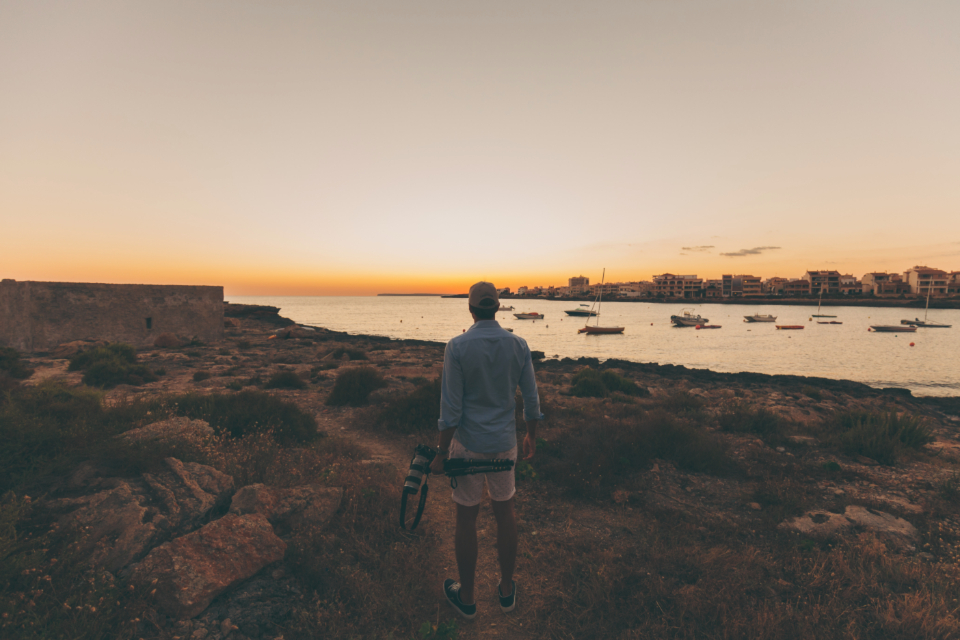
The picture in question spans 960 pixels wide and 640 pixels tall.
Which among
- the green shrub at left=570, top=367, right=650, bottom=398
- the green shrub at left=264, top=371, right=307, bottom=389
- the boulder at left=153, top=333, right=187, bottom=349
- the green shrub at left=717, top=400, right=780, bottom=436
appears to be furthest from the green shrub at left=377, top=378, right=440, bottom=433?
the boulder at left=153, top=333, right=187, bottom=349

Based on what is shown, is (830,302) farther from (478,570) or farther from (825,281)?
(478,570)

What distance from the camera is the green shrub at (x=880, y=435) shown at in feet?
23.5

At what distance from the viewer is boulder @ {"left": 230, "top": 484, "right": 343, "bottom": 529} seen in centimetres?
402

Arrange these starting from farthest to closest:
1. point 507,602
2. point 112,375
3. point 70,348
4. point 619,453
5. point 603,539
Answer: point 70,348
point 112,375
point 619,453
point 603,539
point 507,602

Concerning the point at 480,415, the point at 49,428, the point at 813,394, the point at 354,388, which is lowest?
the point at 813,394

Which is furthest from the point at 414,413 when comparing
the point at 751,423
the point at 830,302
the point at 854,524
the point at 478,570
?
the point at 830,302

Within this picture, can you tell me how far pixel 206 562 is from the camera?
127 inches

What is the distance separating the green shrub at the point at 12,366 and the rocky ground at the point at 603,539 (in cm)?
1159

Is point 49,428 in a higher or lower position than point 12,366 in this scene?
higher

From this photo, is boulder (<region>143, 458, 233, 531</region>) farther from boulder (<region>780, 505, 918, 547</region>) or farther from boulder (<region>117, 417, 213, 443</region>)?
boulder (<region>780, 505, 918, 547</region>)

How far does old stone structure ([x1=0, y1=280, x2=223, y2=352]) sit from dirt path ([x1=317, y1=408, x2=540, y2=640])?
786 inches

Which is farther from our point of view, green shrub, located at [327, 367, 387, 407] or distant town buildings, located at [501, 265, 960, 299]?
distant town buildings, located at [501, 265, 960, 299]

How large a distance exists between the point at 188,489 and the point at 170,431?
1.40m

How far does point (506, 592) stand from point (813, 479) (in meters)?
5.62
